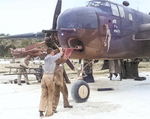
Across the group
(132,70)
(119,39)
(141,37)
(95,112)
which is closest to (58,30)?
(119,39)

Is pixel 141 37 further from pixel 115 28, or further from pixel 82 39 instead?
pixel 82 39

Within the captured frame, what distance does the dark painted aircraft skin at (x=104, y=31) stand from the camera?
29.2ft

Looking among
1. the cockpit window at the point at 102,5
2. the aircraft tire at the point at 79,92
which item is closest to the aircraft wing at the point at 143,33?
the cockpit window at the point at 102,5

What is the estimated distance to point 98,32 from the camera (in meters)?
9.31

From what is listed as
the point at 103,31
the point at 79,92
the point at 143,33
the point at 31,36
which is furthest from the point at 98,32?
the point at 31,36

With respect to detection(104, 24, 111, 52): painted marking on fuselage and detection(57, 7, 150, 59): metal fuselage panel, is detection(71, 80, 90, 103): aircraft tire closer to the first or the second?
detection(57, 7, 150, 59): metal fuselage panel

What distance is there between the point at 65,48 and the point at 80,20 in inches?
48.3

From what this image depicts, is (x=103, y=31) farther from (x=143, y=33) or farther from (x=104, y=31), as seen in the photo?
(x=143, y=33)

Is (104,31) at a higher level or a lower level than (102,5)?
lower

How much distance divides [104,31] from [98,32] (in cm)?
34

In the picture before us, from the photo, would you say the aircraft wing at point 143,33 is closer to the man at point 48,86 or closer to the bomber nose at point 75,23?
the bomber nose at point 75,23

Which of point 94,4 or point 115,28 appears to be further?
point 94,4

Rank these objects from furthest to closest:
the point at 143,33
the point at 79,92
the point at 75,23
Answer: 1. the point at 143,33
2. the point at 75,23
3. the point at 79,92

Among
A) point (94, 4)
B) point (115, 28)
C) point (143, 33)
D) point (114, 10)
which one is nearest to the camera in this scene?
point (115, 28)
